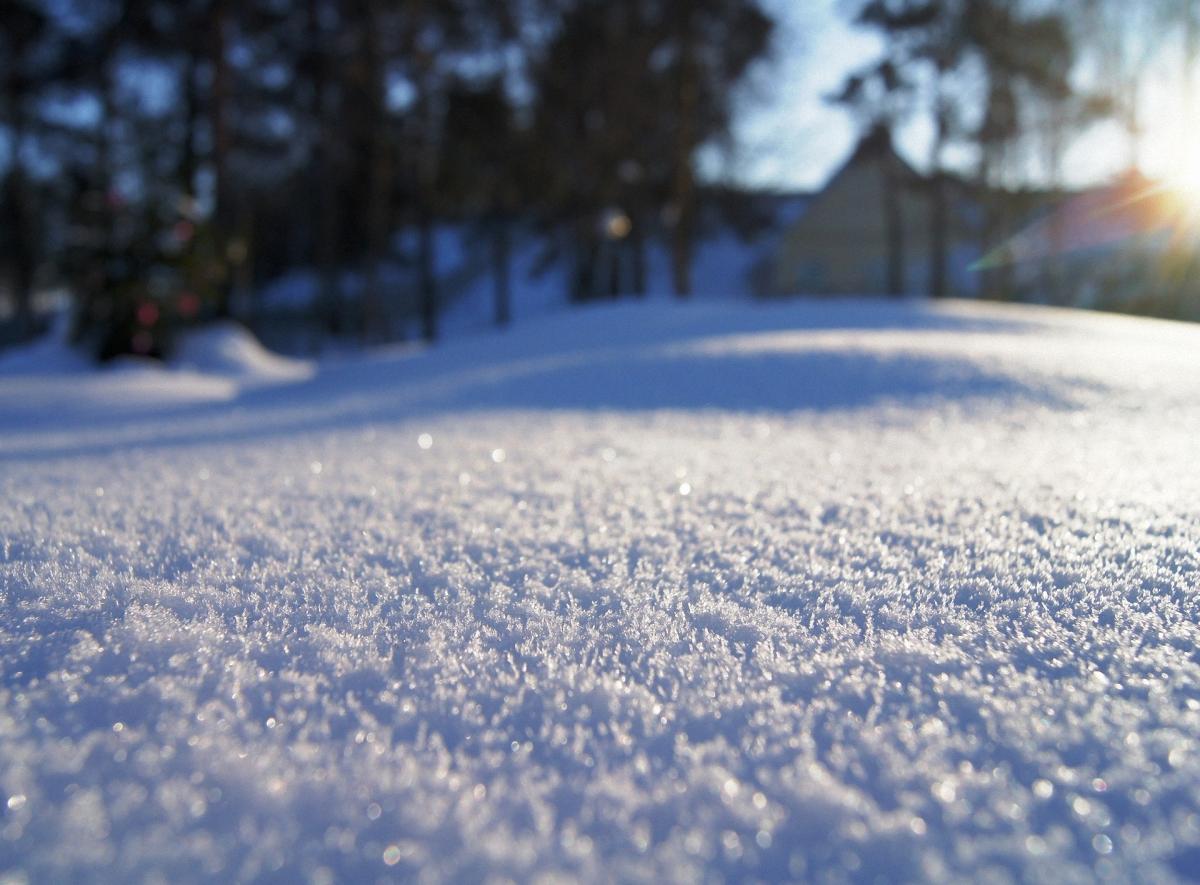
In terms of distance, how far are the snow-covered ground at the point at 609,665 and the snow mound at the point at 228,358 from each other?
5771 millimetres

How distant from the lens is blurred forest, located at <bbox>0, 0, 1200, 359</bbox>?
35.1ft

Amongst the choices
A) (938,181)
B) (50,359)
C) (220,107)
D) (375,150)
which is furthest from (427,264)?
(938,181)

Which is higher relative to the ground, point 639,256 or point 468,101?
point 468,101

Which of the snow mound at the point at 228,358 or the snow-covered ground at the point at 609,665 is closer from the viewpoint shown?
the snow-covered ground at the point at 609,665

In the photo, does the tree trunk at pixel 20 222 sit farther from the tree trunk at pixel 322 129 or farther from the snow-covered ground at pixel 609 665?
the snow-covered ground at pixel 609 665

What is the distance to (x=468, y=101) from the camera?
1284 centimetres

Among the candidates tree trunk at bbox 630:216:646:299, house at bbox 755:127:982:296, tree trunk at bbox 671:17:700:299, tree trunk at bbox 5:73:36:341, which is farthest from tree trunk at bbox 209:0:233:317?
house at bbox 755:127:982:296

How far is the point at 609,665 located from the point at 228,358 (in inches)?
307

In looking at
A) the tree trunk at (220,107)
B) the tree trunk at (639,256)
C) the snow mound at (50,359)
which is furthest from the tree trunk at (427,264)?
the snow mound at (50,359)

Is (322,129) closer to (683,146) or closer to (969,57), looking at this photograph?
(683,146)

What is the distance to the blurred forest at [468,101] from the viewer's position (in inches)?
421

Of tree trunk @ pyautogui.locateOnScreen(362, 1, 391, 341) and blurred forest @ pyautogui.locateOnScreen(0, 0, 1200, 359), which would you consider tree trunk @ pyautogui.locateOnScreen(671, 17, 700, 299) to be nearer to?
blurred forest @ pyautogui.locateOnScreen(0, 0, 1200, 359)

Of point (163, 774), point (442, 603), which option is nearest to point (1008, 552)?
point (442, 603)

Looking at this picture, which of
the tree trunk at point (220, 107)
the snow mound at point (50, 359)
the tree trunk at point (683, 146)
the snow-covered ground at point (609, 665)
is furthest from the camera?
the tree trunk at point (683, 146)
